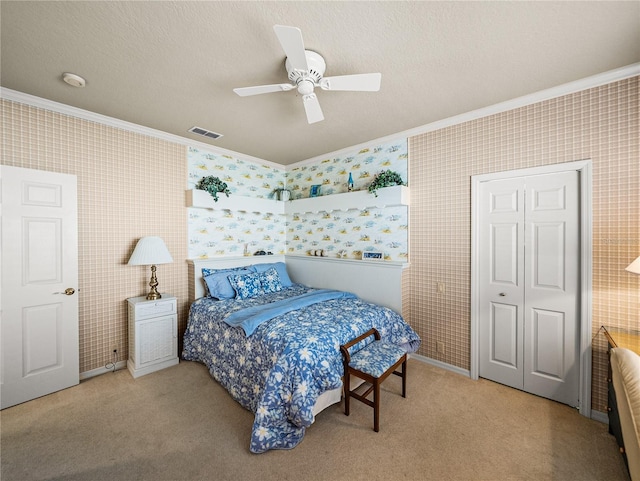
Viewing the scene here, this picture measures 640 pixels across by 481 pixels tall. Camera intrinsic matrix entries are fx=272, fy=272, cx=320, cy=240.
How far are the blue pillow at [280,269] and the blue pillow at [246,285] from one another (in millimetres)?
386

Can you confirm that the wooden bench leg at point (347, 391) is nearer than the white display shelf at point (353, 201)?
Yes

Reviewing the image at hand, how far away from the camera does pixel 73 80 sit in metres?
2.15

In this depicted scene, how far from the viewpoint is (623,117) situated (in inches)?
82.4

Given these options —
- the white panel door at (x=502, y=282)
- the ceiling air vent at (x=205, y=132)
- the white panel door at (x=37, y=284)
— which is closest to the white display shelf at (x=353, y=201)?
the white panel door at (x=502, y=282)

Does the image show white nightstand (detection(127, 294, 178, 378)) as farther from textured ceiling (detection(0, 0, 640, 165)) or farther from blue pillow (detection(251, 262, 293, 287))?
textured ceiling (detection(0, 0, 640, 165))

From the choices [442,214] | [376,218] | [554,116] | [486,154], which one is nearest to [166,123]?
[376,218]

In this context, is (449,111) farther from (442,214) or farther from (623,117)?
(623,117)

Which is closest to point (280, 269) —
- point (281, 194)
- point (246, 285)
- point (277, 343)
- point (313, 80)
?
point (246, 285)

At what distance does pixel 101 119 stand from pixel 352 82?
2.68 metres

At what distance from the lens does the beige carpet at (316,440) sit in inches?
67.2

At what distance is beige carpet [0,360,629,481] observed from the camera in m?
1.71

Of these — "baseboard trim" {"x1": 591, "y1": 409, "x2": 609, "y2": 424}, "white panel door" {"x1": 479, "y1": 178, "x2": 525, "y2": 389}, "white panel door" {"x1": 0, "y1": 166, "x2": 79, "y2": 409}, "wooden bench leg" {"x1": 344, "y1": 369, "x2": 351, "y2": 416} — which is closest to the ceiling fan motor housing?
"white panel door" {"x1": 479, "y1": 178, "x2": 525, "y2": 389}

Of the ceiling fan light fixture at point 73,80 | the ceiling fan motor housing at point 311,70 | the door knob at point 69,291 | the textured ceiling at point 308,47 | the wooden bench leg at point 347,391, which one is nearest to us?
the textured ceiling at point 308,47

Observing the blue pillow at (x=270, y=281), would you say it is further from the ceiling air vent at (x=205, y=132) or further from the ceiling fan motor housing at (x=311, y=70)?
the ceiling fan motor housing at (x=311, y=70)
